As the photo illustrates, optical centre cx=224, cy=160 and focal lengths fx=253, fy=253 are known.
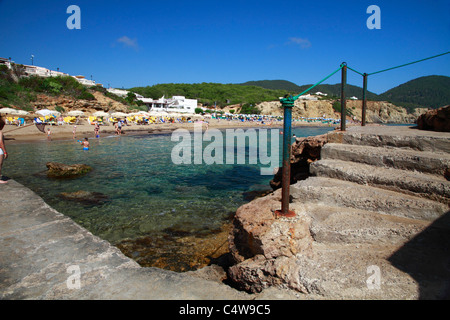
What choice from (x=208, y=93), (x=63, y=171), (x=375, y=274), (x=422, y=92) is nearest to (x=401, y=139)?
(x=375, y=274)

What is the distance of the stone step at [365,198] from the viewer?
8.20 ft

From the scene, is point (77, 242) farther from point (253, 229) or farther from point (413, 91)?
point (413, 91)

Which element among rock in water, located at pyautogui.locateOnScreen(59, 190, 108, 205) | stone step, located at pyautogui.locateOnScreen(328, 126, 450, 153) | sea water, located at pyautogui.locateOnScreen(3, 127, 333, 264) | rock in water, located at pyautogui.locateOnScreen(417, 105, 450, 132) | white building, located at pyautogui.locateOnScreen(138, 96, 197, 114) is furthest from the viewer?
white building, located at pyautogui.locateOnScreen(138, 96, 197, 114)

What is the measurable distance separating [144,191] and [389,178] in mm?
7387

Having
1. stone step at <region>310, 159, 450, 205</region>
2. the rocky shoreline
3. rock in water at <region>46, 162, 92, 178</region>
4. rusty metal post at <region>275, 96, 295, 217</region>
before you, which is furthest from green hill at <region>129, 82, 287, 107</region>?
rusty metal post at <region>275, 96, 295, 217</region>

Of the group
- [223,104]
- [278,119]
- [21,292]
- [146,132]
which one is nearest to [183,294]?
[21,292]

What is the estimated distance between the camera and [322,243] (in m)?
2.48

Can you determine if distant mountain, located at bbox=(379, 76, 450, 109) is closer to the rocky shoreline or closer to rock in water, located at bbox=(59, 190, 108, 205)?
the rocky shoreline

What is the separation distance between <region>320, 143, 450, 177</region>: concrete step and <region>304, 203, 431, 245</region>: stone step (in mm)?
895

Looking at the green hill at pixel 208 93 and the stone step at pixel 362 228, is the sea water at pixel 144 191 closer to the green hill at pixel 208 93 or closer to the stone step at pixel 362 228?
the stone step at pixel 362 228

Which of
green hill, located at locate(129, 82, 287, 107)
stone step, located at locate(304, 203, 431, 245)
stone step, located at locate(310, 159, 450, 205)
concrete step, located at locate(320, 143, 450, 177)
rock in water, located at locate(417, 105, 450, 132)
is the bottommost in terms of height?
stone step, located at locate(304, 203, 431, 245)

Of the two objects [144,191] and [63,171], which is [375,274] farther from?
[63,171]

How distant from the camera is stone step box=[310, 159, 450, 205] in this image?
8.62ft

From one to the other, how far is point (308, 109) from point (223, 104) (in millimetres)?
30267
